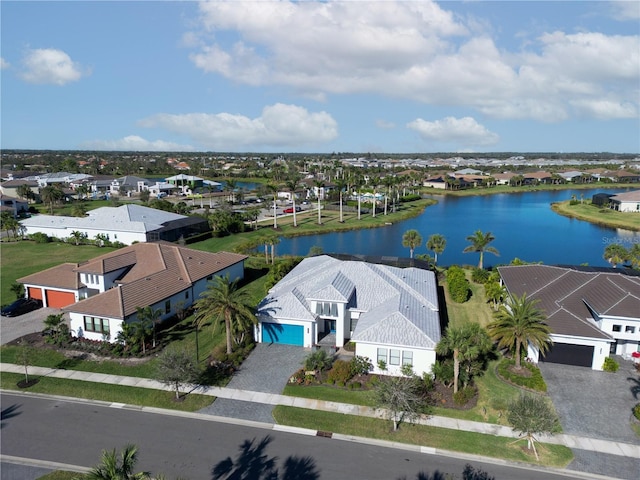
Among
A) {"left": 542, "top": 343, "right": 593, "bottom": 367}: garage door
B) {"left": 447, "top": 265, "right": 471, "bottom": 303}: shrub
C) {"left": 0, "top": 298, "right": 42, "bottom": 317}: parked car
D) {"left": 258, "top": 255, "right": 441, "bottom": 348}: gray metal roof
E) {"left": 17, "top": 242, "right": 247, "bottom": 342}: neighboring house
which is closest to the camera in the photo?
{"left": 258, "top": 255, "right": 441, "bottom": 348}: gray metal roof

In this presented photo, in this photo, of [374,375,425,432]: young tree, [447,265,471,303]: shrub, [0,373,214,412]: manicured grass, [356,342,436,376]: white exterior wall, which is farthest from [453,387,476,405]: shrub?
[447,265,471,303]: shrub

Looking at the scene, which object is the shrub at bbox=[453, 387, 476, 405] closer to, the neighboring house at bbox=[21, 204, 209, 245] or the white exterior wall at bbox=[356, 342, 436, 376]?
the white exterior wall at bbox=[356, 342, 436, 376]

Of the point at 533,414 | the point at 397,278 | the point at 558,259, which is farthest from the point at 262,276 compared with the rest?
the point at 558,259

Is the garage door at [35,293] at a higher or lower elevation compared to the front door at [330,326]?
higher

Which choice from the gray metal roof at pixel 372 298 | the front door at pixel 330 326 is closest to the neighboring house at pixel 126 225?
the gray metal roof at pixel 372 298

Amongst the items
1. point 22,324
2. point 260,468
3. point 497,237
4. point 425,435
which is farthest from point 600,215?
point 22,324

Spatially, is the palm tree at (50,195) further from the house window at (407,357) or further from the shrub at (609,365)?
the shrub at (609,365)

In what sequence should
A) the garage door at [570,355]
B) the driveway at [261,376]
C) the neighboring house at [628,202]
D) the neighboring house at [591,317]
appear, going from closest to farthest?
the driveway at [261,376]
the neighboring house at [591,317]
the garage door at [570,355]
the neighboring house at [628,202]
